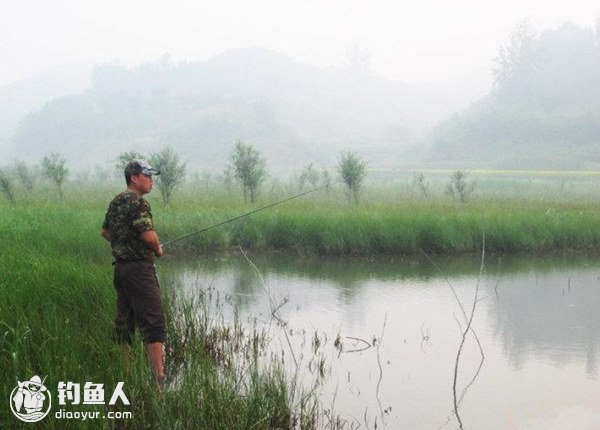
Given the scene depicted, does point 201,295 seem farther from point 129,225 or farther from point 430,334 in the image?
point 430,334

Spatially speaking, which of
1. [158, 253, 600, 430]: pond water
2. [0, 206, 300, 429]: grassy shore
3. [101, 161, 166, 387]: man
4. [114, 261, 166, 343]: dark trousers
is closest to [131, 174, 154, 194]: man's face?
[101, 161, 166, 387]: man

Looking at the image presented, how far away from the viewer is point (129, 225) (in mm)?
5621

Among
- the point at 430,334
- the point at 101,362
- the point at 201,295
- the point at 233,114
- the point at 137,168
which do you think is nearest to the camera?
the point at 101,362

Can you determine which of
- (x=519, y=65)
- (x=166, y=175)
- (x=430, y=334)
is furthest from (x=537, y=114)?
(x=430, y=334)

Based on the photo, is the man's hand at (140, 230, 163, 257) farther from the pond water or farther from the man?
the pond water

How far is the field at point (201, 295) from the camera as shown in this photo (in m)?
5.14

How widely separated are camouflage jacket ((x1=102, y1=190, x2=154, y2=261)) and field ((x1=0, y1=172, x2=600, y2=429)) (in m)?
0.80

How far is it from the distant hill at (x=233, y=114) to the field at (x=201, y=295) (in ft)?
168

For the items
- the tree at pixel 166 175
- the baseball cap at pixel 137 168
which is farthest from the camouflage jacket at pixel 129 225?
the tree at pixel 166 175

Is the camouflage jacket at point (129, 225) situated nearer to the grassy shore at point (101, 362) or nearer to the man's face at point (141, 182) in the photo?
the man's face at point (141, 182)

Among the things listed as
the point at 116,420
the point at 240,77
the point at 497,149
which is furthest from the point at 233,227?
the point at 240,77

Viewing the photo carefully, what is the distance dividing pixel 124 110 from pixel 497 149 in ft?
222

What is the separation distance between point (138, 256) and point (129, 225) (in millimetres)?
281

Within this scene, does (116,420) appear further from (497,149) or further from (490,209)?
(497,149)
